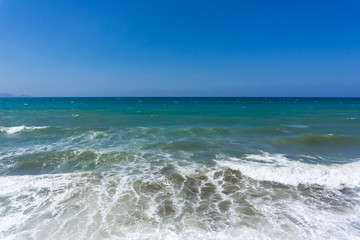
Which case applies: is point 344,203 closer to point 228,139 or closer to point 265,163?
point 265,163

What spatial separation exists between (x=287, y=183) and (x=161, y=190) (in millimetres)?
5043

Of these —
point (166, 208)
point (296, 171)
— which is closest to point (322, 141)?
point (296, 171)

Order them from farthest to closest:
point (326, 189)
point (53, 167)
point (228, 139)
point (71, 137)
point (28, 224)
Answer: point (71, 137) < point (228, 139) < point (53, 167) < point (326, 189) < point (28, 224)

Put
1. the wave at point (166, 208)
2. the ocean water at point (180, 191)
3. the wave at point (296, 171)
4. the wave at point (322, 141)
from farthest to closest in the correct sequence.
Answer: the wave at point (322, 141), the wave at point (296, 171), the ocean water at point (180, 191), the wave at point (166, 208)

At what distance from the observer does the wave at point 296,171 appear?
25.1 ft

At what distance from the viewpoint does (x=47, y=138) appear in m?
15.5

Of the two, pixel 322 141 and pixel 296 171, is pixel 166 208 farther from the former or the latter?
pixel 322 141

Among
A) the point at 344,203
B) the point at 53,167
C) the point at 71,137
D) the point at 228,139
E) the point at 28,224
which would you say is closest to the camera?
the point at 28,224

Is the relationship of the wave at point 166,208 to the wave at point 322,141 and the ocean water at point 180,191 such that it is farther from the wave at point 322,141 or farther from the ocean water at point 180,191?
the wave at point 322,141

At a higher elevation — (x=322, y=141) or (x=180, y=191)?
(x=322, y=141)

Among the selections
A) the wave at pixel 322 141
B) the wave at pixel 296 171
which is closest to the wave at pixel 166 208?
the wave at pixel 296 171

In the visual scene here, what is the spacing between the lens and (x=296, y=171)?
844 centimetres

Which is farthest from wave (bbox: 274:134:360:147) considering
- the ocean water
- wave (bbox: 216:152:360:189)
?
wave (bbox: 216:152:360:189)

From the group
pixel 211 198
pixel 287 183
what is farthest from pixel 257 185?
pixel 211 198
